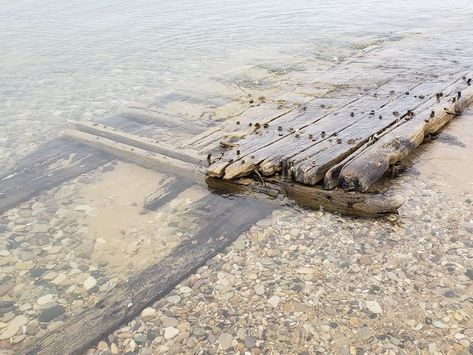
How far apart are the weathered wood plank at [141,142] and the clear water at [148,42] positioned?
49.7 inches

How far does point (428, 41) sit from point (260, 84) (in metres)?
Answer: 8.44

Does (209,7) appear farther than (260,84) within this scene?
Yes

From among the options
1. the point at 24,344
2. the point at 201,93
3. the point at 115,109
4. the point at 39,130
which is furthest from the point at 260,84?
the point at 24,344

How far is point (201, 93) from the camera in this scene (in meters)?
13.8

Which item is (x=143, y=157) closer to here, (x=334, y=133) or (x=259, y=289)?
(x=334, y=133)

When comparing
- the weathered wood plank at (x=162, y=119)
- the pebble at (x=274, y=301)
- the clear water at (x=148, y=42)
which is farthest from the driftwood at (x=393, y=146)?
the clear water at (x=148, y=42)

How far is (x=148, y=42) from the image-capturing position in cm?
A: 2105

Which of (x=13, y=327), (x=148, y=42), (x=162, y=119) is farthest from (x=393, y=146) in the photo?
(x=148, y=42)

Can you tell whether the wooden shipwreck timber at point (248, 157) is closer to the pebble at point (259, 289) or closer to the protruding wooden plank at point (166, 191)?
the protruding wooden plank at point (166, 191)

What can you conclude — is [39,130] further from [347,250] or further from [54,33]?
[54,33]

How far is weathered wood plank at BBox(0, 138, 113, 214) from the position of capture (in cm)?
852

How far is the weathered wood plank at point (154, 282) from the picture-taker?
523cm

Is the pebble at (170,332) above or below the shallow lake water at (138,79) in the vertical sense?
above

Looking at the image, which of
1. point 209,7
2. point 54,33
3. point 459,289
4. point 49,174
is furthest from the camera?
point 209,7
